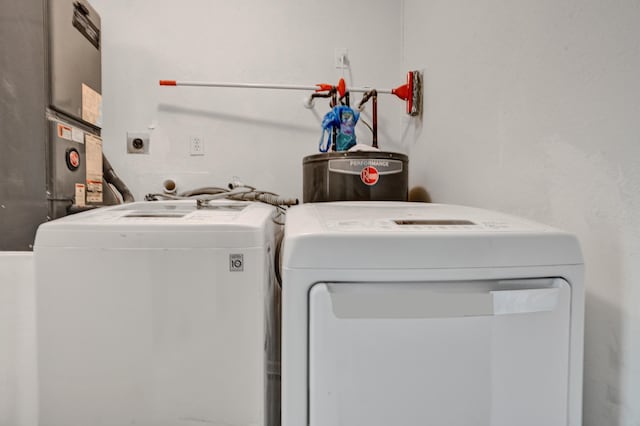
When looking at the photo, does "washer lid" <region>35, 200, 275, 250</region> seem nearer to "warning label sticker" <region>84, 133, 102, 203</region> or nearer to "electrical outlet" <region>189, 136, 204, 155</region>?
"warning label sticker" <region>84, 133, 102, 203</region>

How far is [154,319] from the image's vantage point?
0.76 metres

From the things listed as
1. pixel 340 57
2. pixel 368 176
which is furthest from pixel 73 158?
pixel 340 57

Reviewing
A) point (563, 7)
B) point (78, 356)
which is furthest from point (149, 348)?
point (563, 7)

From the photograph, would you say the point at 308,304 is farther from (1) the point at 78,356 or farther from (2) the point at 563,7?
(2) the point at 563,7

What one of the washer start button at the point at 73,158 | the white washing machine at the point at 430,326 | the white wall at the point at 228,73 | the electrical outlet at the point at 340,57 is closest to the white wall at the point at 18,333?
the washer start button at the point at 73,158

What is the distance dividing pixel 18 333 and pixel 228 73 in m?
1.35

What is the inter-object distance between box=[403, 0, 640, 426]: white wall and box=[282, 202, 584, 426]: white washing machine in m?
0.11

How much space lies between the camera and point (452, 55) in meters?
1.32

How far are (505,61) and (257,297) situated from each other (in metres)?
0.90

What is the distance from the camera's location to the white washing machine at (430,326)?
0.58 meters

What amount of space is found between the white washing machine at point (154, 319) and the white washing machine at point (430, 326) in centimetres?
20

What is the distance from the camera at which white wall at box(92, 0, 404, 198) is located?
5.67 feet

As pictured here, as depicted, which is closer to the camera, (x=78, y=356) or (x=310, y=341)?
(x=310, y=341)

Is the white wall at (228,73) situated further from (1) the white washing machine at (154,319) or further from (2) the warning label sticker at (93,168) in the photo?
(1) the white washing machine at (154,319)
